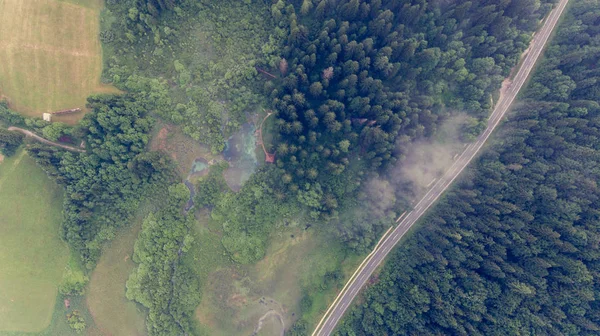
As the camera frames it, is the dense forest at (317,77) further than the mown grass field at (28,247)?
No

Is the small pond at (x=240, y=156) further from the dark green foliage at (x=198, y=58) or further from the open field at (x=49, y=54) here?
Result: the open field at (x=49, y=54)

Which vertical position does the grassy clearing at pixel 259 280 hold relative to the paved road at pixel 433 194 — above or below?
below

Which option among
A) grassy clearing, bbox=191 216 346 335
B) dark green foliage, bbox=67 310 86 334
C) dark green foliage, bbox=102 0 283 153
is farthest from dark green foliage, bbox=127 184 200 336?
dark green foliage, bbox=102 0 283 153

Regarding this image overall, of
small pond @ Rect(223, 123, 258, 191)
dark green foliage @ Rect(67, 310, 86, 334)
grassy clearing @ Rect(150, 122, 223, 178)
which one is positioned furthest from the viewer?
small pond @ Rect(223, 123, 258, 191)

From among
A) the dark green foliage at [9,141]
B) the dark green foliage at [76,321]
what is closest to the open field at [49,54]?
the dark green foliage at [9,141]

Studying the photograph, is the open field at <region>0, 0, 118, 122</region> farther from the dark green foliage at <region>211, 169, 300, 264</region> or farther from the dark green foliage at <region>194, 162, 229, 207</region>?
the dark green foliage at <region>211, 169, 300, 264</region>

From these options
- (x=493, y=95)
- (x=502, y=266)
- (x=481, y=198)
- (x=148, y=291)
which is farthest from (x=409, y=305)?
(x=148, y=291)

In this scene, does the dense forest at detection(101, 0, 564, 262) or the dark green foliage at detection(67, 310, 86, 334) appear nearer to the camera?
the dense forest at detection(101, 0, 564, 262)
